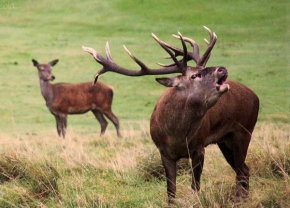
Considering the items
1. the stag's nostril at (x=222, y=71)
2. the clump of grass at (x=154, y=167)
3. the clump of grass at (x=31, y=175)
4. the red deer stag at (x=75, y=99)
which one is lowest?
the red deer stag at (x=75, y=99)

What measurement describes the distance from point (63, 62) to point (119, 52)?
262cm

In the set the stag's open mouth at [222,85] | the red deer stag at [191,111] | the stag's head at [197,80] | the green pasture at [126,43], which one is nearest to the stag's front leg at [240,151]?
the red deer stag at [191,111]

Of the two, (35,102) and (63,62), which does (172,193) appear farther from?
(63,62)

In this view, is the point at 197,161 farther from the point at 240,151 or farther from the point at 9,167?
the point at 9,167

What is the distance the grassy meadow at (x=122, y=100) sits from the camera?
8.02m

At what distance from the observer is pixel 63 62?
95.8 feet

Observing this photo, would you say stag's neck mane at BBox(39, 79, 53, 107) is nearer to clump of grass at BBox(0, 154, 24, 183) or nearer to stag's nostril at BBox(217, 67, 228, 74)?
clump of grass at BBox(0, 154, 24, 183)

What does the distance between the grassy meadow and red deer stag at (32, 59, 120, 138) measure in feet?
1.57

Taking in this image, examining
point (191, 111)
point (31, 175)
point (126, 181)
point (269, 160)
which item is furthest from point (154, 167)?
point (191, 111)

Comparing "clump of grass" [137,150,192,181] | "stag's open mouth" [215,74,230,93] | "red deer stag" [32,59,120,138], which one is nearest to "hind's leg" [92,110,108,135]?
"red deer stag" [32,59,120,138]

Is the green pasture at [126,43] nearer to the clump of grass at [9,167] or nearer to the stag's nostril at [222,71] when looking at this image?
the clump of grass at [9,167]

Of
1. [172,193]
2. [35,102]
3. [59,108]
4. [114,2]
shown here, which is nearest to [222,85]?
[172,193]

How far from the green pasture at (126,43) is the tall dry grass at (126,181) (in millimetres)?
10745

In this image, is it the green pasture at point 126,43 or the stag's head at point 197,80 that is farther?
the green pasture at point 126,43
